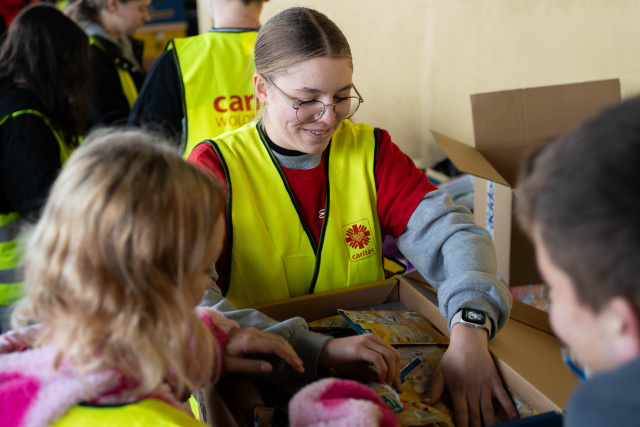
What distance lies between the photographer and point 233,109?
232 centimetres

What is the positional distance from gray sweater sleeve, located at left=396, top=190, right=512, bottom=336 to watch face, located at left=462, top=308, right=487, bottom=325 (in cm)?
1

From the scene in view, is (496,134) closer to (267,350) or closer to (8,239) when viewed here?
(267,350)

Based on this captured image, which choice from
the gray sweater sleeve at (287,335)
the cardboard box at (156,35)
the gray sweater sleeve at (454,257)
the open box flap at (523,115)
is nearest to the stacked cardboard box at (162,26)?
the cardboard box at (156,35)

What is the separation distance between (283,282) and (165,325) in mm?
660

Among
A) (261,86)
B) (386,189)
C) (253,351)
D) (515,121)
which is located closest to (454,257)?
(386,189)

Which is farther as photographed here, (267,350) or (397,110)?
(397,110)

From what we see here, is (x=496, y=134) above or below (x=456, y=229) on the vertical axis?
above

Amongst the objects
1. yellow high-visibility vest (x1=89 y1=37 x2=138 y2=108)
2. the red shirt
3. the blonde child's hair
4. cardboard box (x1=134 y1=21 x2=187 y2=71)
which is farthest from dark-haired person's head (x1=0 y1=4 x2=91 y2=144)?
cardboard box (x1=134 y1=21 x2=187 y2=71)

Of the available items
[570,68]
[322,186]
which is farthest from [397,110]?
[322,186]

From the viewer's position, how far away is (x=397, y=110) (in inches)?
133

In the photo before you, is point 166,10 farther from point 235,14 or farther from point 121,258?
point 121,258

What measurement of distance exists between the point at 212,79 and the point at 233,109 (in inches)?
5.5

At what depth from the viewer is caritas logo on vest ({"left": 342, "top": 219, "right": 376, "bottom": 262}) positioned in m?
1.49

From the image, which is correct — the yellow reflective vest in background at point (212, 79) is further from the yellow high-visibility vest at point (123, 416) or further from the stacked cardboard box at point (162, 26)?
the stacked cardboard box at point (162, 26)
